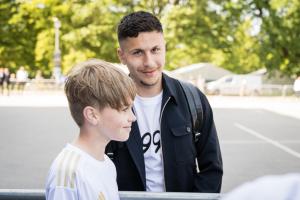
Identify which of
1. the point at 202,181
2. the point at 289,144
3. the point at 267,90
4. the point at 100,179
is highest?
the point at 100,179

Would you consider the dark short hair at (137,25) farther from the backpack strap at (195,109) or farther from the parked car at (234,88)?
the parked car at (234,88)

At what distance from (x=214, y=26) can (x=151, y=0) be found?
4.75 metres

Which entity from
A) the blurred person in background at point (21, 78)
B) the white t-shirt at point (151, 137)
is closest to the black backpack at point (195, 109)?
the white t-shirt at point (151, 137)

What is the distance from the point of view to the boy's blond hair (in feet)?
5.24

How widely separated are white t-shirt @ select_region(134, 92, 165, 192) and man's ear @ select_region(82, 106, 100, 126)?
1.82 ft

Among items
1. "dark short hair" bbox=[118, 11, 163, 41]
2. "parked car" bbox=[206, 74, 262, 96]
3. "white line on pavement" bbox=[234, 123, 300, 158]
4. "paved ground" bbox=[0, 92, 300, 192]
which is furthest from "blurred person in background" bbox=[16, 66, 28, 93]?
"dark short hair" bbox=[118, 11, 163, 41]

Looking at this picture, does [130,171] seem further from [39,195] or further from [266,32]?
[266,32]

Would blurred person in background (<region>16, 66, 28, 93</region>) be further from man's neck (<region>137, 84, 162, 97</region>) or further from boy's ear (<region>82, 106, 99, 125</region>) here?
boy's ear (<region>82, 106, 99, 125</region>)

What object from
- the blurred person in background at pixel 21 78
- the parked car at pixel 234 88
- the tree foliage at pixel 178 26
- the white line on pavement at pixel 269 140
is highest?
the tree foliage at pixel 178 26

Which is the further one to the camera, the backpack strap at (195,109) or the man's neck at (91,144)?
the backpack strap at (195,109)

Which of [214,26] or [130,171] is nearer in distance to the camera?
[130,171]

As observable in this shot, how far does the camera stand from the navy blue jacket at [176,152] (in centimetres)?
212

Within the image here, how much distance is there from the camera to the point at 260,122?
15.3 metres

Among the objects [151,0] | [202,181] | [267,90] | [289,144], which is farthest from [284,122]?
[151,0]
